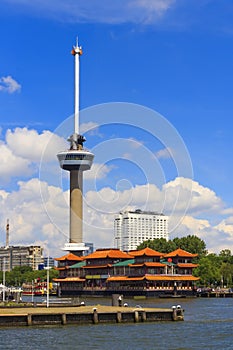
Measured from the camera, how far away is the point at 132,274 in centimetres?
15788

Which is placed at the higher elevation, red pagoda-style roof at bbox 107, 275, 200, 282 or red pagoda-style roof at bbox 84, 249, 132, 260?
red pagoda-style roof at bbox 84, 249, 132, 260

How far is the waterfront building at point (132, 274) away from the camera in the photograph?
152250mm

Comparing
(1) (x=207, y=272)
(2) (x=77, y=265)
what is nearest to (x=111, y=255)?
(2) (x=77, y=265)

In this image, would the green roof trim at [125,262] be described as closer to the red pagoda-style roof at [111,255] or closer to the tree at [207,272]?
the red pagoda-style roof at [111,255]

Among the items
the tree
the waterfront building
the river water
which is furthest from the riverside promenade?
the tree

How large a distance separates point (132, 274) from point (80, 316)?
93.7m

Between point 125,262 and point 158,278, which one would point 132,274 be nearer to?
point 125,262

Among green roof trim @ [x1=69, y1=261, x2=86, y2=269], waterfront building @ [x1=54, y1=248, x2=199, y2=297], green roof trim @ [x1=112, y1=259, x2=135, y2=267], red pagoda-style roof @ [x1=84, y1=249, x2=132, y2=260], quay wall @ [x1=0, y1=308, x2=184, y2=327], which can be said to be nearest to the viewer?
quay wall @ [x1=0, y1=308, x2=184, y2=327]

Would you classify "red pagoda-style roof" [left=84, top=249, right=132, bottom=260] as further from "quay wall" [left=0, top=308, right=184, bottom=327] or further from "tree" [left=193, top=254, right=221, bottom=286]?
"quay wall" [left=0, top=308, right=184, bottom=327]

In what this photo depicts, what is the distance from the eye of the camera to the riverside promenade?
6262 centimetres

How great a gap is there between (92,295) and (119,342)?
382 feet

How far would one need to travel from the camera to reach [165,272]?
156 m

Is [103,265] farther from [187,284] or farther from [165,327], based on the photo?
[165,327]

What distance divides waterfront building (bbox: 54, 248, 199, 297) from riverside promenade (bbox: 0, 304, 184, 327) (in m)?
79.6
